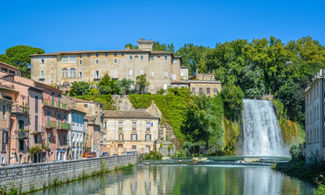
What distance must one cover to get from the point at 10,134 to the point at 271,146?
2083 inches

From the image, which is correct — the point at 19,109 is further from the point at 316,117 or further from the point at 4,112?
the point at 316,117

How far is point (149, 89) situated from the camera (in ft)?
278

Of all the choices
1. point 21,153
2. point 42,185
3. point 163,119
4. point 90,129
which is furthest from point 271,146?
point 42,185

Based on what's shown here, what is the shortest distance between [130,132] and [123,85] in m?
12.6

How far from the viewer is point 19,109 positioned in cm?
3756

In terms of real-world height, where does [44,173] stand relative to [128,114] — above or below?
below

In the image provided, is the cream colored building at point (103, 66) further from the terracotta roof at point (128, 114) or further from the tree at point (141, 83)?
the terracotta roof at point (128, 114)

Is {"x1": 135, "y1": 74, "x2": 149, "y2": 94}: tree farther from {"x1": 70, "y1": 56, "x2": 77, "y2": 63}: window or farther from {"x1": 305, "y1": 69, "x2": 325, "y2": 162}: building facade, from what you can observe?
{"x1": 305, "y1": 69, "x2": 325, "y2": 162}: building facade

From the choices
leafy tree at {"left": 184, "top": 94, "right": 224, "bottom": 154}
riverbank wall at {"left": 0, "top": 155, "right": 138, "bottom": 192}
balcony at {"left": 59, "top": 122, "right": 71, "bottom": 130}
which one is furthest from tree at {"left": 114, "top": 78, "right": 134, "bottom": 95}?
riverbank wall at {"left": 0, "top": 155, "right": 138, "bottom": 192}

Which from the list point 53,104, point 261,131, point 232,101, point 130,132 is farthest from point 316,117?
point 261,131

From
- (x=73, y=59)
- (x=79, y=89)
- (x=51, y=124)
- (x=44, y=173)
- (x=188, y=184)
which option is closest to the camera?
(x=44, y=173)

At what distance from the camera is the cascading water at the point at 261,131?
78.6 meters

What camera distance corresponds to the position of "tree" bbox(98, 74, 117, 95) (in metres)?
81.0

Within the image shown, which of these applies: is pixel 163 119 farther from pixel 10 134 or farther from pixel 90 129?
pixel 10 134
